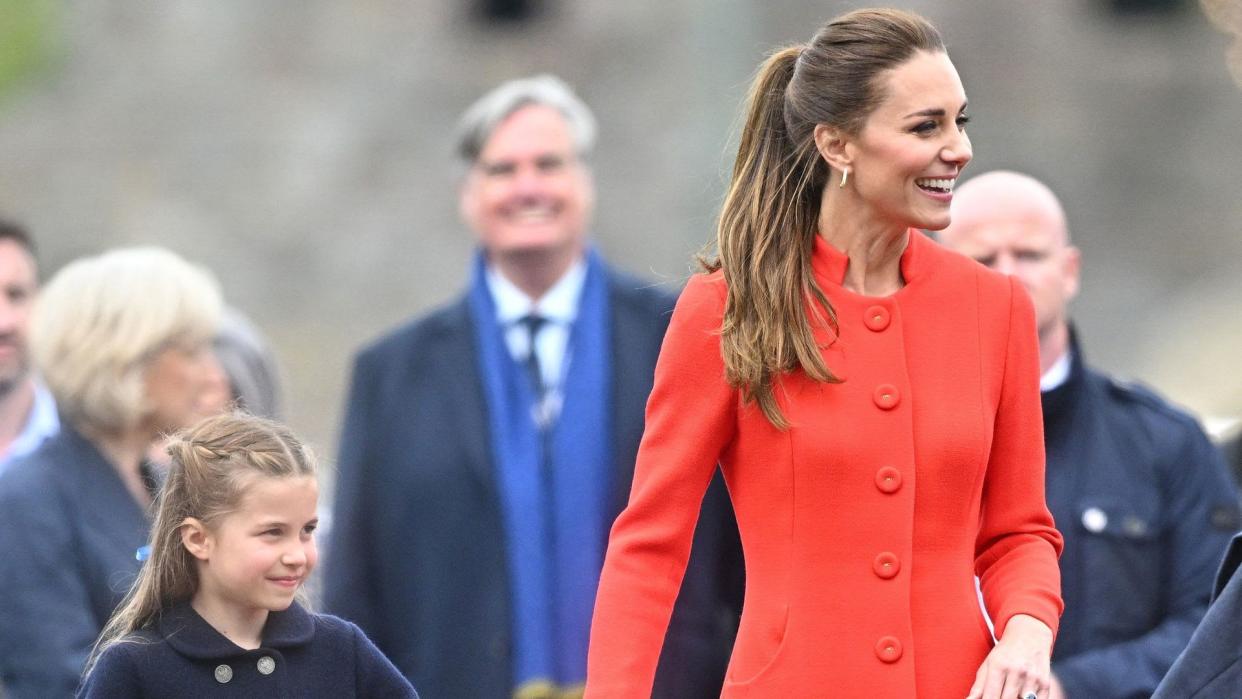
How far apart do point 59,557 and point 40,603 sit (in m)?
0.12

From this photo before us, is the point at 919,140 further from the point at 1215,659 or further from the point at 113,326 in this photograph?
the point at 113,326

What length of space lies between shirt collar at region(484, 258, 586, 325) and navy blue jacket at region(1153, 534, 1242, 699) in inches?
106

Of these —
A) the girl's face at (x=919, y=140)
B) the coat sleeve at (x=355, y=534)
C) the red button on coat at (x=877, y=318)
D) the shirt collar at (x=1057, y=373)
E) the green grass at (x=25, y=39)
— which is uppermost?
the girl's face at (x=919, y=140)

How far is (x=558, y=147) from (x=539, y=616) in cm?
134

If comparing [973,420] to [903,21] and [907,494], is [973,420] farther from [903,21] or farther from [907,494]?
[903,21]

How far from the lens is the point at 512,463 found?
19.2 ft

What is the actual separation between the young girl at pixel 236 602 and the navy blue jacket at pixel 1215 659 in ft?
4.12

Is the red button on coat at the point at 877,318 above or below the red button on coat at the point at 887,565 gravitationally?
above

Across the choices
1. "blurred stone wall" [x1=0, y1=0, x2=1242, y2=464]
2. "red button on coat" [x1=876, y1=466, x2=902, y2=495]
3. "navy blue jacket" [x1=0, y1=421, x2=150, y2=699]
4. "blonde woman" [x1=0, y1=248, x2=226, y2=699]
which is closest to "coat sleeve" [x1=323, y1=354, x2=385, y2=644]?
"blonde woman" [x1=0, y1=248, x2=226, y2=699]

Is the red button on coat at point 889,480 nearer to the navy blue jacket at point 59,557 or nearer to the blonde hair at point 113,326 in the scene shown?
the navy blue jacket at point 59,557

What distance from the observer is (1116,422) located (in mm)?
5414

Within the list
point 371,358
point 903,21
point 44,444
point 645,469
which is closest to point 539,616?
point 371,358

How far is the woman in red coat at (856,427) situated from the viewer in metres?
3.55

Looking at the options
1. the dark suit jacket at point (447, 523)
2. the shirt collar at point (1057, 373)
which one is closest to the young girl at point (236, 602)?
the dark suit jacket at point (447, 523)
